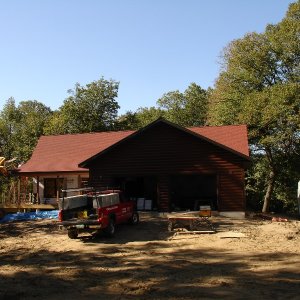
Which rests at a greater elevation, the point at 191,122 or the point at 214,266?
the point at 191,122

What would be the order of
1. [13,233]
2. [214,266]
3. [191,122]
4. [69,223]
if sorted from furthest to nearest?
[191,122]
[13,233]
[69,223]
[214,266]

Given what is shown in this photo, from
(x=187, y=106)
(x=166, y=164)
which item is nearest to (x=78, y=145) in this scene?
(x=166, y=164)

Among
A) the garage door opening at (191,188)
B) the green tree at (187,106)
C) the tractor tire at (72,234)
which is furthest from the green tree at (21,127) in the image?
the tractor tire at (72,234)

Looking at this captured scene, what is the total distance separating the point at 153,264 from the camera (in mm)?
12195

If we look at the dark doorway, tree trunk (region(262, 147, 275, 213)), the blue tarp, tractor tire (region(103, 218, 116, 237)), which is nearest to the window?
the dark doorway

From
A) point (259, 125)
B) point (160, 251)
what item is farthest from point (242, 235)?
point (259, 125)

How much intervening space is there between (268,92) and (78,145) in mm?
15315

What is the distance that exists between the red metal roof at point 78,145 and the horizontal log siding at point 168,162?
5.96 ft

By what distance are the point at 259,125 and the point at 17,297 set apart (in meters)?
26.0

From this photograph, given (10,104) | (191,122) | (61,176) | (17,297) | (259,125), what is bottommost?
(17,297)

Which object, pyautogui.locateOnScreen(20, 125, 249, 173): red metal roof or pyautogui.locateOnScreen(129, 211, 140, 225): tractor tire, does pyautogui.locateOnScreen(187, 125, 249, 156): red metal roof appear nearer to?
pyautogui.locateOnScreen(20, 125, 249, 173): red metal roof

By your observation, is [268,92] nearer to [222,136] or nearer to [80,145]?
[222,136]

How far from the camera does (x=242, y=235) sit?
16.3 metres

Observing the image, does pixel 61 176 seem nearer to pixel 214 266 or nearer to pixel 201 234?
pixel 201 234
